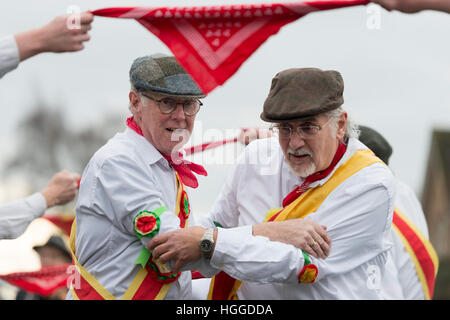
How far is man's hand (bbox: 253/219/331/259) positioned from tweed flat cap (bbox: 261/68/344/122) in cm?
62

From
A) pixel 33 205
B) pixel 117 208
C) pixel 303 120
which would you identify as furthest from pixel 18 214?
pixel 303 120

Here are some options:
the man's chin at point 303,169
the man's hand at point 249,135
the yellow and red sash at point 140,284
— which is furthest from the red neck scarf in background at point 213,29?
the man's hand at point 249,135

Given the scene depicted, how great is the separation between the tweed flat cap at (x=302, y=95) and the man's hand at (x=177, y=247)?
87cm

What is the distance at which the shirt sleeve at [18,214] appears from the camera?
6.35 m

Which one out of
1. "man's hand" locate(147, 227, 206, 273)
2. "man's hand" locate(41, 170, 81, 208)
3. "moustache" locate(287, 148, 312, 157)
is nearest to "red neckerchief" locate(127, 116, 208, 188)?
"man's hand" locate(147, 227, 206, 273)

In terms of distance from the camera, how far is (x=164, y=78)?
4.93 m

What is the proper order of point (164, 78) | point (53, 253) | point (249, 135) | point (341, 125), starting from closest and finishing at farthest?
point (164, 78) → point (341, 125) → point (249, 135) → point (53, 253)

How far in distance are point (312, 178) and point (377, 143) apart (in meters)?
1.94

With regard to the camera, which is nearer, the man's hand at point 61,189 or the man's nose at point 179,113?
the man's nose at point 179,113

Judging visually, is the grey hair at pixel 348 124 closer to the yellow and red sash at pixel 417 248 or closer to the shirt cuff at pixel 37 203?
the yellow and red sash at pixel 417 248

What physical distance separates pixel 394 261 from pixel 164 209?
251 centimetres

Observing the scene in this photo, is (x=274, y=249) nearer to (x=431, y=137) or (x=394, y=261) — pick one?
(x=394, y=261)

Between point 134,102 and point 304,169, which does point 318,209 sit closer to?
point 304,169

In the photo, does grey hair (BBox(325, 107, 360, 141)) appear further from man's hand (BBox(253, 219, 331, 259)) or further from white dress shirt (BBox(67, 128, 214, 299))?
white dress shirt (BBox(67, 128, 214, 299))
